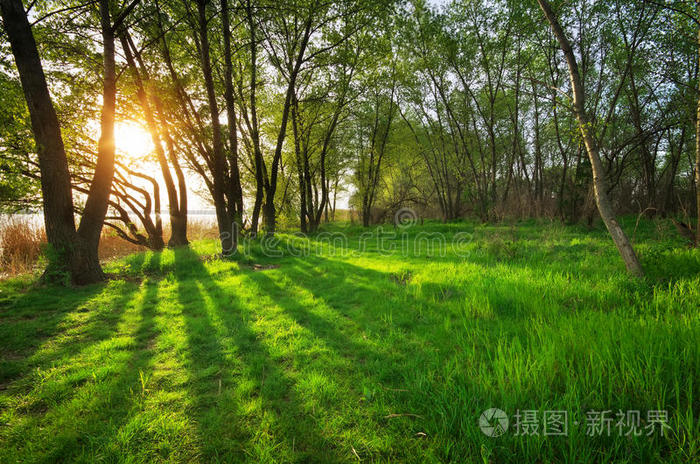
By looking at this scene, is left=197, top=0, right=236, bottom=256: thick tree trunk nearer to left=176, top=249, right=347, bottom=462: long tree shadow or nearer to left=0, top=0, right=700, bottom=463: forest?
left=0, top=0, right=700, bottom=463: forest

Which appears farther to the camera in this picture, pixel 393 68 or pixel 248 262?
pixel 393 68

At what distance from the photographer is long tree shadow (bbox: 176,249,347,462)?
1673mm

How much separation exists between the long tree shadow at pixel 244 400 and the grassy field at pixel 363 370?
15 millimetres

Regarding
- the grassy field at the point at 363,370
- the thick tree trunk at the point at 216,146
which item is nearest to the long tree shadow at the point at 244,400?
the grassy field at the point at 363,370

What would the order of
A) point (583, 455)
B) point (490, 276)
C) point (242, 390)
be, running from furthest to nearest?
point (490, 276), point (242, 390), point (583, 455)

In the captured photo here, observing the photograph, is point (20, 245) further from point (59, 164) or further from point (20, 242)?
point (59, 164)

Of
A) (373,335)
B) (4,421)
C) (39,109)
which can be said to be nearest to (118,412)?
(4,421)

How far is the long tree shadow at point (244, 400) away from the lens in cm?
167

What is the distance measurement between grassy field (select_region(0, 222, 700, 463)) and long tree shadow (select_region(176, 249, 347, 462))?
15 mm

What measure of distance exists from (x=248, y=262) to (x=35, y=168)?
29.4ft

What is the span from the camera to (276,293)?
514 cm

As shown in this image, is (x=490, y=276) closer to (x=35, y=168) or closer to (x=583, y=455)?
(x=583, y=455)

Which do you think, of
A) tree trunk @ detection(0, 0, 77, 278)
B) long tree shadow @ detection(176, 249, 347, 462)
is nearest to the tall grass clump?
tree trunk @ detection(0, 0, 77, 278)

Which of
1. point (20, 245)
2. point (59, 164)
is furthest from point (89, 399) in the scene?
point (20, 245)
